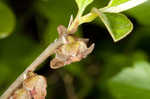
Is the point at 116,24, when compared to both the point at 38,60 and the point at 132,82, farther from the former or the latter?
the point at 132,82

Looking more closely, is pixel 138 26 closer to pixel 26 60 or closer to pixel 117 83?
pixel 117 83

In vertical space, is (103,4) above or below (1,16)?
below

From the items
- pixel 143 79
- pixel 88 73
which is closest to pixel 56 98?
pixel 88 73

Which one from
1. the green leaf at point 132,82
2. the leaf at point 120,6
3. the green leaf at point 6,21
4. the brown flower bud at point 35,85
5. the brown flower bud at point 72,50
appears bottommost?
the green leaf at point 132,82

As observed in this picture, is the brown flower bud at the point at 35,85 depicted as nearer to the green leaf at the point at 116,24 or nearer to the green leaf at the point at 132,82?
the green leaf at the point at 116,24

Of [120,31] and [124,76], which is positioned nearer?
[120,31]

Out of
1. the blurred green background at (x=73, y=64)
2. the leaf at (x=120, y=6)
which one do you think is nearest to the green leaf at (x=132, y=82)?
the blurred green background at (x=73, y=64)
